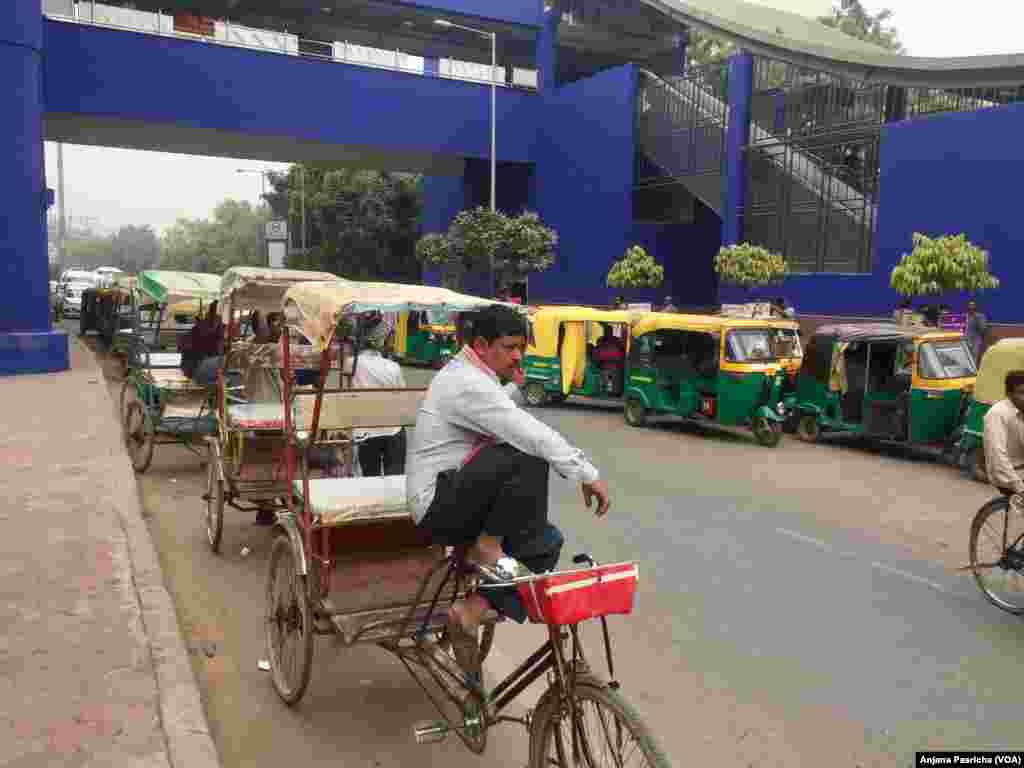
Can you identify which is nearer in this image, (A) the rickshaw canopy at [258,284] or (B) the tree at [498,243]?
(A) the rickshaw canopy at [258,284]

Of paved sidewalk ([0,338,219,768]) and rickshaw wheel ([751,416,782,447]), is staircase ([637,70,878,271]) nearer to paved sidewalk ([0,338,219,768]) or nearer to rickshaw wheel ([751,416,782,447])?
rickshaw wheel ([751,416,782,447])

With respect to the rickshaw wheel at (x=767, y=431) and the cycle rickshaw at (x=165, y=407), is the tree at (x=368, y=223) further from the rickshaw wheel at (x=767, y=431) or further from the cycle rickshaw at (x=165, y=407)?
the cycle rickshaw at (x=165, y=407)

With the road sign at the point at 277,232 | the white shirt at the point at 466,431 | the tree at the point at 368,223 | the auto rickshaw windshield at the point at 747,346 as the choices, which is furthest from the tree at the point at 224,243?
the white shirt at the point at 466,431

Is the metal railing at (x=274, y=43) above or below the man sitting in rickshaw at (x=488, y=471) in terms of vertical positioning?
above

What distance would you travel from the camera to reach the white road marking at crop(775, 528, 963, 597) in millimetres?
6307

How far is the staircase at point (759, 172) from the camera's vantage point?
2181 centimetres

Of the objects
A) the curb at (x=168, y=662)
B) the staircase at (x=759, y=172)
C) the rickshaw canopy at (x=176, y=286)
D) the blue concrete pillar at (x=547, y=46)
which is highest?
the blue concrete pillar at (x=547, y=46)

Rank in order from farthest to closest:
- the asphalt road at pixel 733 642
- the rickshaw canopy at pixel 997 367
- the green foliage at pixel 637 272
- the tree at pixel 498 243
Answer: the tree at pixel 498 243 → the green foliage at pixel 637 272 → the rickshaw canopy at pixel 997 367 → the asphalt road at pixel 733 642

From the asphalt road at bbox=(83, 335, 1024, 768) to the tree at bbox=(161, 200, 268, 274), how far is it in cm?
9012

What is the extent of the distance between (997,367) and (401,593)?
7955mm

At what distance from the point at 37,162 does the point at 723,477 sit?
15031 mm

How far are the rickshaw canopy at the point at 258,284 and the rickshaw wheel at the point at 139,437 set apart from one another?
2336 millimetres

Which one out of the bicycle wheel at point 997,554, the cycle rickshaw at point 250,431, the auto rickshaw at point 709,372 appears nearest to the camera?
the bicycle wheel at point 997,554

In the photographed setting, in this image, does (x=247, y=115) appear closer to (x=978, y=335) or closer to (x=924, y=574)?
(x=978, y=335)
